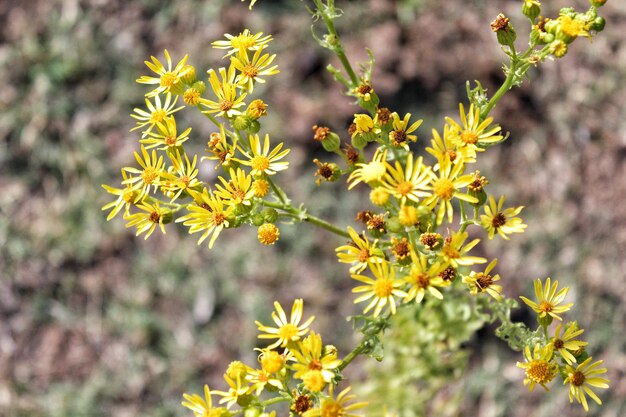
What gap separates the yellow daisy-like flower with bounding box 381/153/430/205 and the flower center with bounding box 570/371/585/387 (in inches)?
38.9

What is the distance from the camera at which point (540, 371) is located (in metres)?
2.86

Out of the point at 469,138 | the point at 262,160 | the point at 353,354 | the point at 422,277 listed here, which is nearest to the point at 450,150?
the point at 469,138

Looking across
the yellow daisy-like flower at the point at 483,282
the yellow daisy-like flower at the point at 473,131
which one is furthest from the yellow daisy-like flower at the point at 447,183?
the yellow daisy-like flower at the point at 483,282

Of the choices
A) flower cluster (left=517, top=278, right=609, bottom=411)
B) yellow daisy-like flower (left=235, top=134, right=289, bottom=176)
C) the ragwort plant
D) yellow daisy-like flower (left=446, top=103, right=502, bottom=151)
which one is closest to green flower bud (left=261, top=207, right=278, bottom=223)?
the ragwort plant

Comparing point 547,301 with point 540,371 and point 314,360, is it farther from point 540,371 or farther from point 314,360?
point 314,360

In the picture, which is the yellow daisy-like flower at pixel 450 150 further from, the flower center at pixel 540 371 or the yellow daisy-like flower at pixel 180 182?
the yellow daisy-like flower at pixel 180 182

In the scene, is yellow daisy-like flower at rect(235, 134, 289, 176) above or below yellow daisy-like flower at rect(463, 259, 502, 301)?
above

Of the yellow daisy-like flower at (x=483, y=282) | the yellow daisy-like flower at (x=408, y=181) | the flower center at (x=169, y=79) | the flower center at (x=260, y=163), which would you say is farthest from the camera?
the flower center at (x=169, y=79)

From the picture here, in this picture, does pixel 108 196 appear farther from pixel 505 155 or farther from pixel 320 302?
pixel 505 155

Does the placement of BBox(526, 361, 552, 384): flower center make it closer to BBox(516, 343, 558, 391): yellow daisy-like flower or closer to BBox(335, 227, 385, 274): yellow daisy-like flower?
BBox(516, 343, 558, 391): yellow daisy-like flower

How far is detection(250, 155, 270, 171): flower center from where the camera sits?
9.82 feet

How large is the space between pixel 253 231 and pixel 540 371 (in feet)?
10.5

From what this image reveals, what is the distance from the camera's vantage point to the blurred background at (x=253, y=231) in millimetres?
5590

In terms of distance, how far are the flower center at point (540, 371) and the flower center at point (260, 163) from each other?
1.32m
